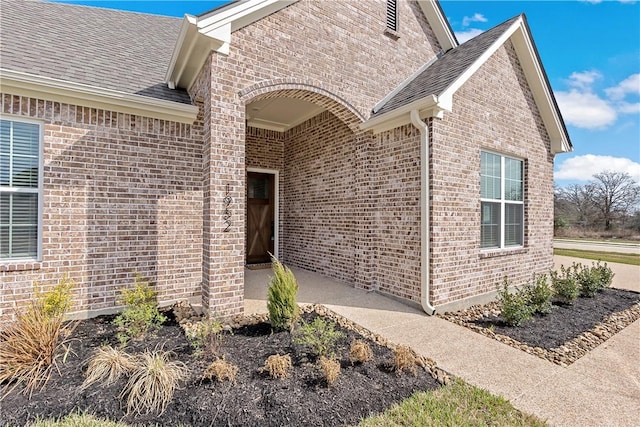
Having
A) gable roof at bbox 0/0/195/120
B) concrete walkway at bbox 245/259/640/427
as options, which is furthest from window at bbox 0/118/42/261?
concrete walkway at bbox 245/259/640/427

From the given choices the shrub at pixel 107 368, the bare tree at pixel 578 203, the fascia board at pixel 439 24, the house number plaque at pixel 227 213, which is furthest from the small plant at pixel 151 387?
the bare tree at pixel 578 203

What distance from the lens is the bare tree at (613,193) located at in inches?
1443

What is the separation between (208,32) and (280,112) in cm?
363

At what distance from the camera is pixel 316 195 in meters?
8.03

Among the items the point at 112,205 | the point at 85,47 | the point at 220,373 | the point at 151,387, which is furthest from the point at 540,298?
the point at 85,47

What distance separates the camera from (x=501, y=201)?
6695 millimetres

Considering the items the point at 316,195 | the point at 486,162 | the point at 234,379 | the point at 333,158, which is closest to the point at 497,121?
the point at 486,162

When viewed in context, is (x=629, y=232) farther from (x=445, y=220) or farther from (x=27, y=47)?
(x=27, y=47)

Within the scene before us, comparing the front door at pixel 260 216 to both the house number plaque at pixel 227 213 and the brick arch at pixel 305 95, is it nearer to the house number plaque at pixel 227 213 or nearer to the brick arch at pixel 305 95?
the brick arch at pixel 305 95

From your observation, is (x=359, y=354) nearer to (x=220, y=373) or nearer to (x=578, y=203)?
(x=220, y=373)

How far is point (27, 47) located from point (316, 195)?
20.0 ft

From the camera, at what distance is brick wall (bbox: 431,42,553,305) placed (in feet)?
17.5

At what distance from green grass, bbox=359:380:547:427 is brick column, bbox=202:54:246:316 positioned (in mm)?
2782

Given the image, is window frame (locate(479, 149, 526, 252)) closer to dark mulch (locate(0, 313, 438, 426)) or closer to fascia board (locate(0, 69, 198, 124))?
dark mulch (locate(0, 313, 438, 426))
